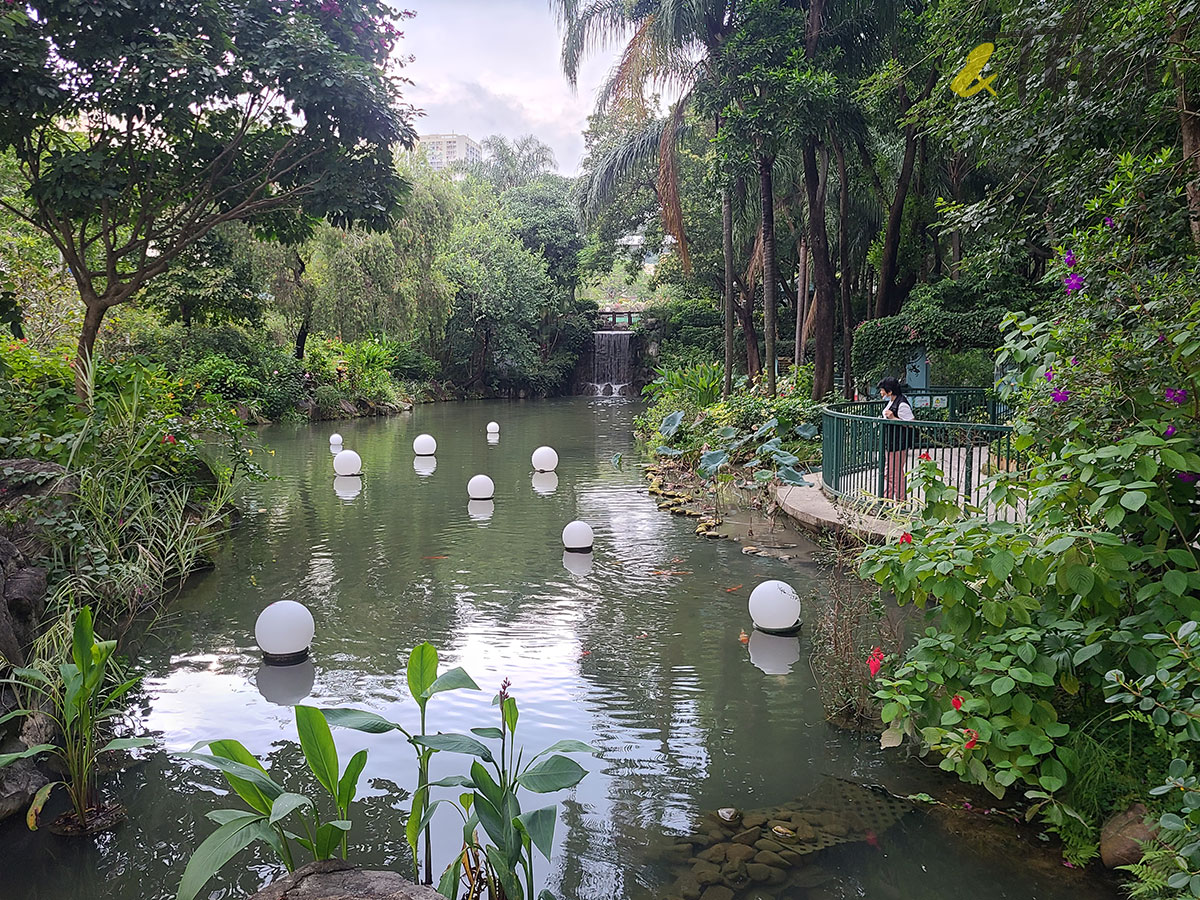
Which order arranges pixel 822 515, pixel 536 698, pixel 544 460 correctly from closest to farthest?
1. pixel 536 698
2. pixel 822 515
3. pixel 544 460

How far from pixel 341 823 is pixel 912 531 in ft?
8.42

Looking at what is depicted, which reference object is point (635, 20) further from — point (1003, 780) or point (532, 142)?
point (532, 142)

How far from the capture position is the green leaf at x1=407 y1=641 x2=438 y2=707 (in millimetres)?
2865

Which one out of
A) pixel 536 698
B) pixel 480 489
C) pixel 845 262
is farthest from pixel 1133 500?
pixel 845 262

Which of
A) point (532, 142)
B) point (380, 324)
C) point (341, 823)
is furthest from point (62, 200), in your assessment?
point (532, 142)

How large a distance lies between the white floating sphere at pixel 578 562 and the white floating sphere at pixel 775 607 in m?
2.04

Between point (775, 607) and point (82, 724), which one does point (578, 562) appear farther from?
point (82, 724)

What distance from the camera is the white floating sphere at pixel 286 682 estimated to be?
468 centimetres

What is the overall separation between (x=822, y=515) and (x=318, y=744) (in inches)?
247

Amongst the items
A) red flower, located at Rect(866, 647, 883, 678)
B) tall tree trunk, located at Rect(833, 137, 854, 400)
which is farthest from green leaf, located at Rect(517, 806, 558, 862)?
tall tree trunk, located at Rect(833, 137, 854, 400)

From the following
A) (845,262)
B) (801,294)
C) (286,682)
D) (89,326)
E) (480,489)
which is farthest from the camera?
(801,294)

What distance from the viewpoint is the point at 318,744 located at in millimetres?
2576

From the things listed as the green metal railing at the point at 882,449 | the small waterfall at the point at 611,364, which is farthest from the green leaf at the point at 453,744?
the small waterfall at the point at 611,364

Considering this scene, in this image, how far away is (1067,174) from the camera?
641 cm
